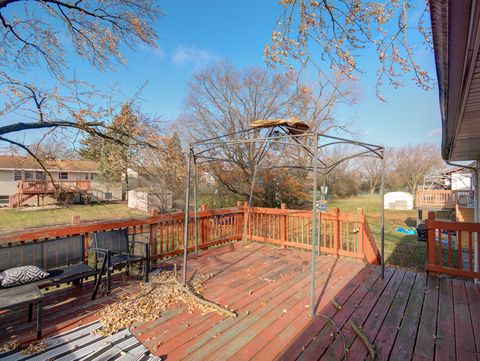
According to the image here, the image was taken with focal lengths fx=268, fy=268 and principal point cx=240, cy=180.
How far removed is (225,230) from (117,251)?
8.95ft

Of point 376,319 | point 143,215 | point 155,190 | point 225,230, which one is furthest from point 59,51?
point 143,215

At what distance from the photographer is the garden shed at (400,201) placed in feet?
74.5

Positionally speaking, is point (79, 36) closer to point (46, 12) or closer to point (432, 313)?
point (46, 12)

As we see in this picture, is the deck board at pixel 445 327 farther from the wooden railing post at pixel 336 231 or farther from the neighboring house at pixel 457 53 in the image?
the neighboring house at pixel 457 53

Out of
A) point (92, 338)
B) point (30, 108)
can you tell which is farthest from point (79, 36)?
point (92, 338)

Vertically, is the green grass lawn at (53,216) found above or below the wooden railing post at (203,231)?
below

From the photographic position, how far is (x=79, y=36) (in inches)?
231

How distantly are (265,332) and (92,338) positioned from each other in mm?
1566

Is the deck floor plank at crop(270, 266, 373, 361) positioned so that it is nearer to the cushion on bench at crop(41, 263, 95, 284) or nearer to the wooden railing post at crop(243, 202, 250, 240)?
the cushion on bench at crop(41, 263, 95, 284)

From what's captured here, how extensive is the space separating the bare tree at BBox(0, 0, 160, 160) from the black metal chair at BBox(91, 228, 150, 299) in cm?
268

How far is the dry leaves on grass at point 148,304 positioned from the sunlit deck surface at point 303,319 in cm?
13

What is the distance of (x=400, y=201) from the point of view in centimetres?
2292

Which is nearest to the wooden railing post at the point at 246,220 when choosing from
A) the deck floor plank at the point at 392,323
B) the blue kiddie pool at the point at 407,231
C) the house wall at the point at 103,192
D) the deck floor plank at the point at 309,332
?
the deck floor plank at the point at 309,332

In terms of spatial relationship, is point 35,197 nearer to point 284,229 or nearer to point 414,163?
point 284,229
